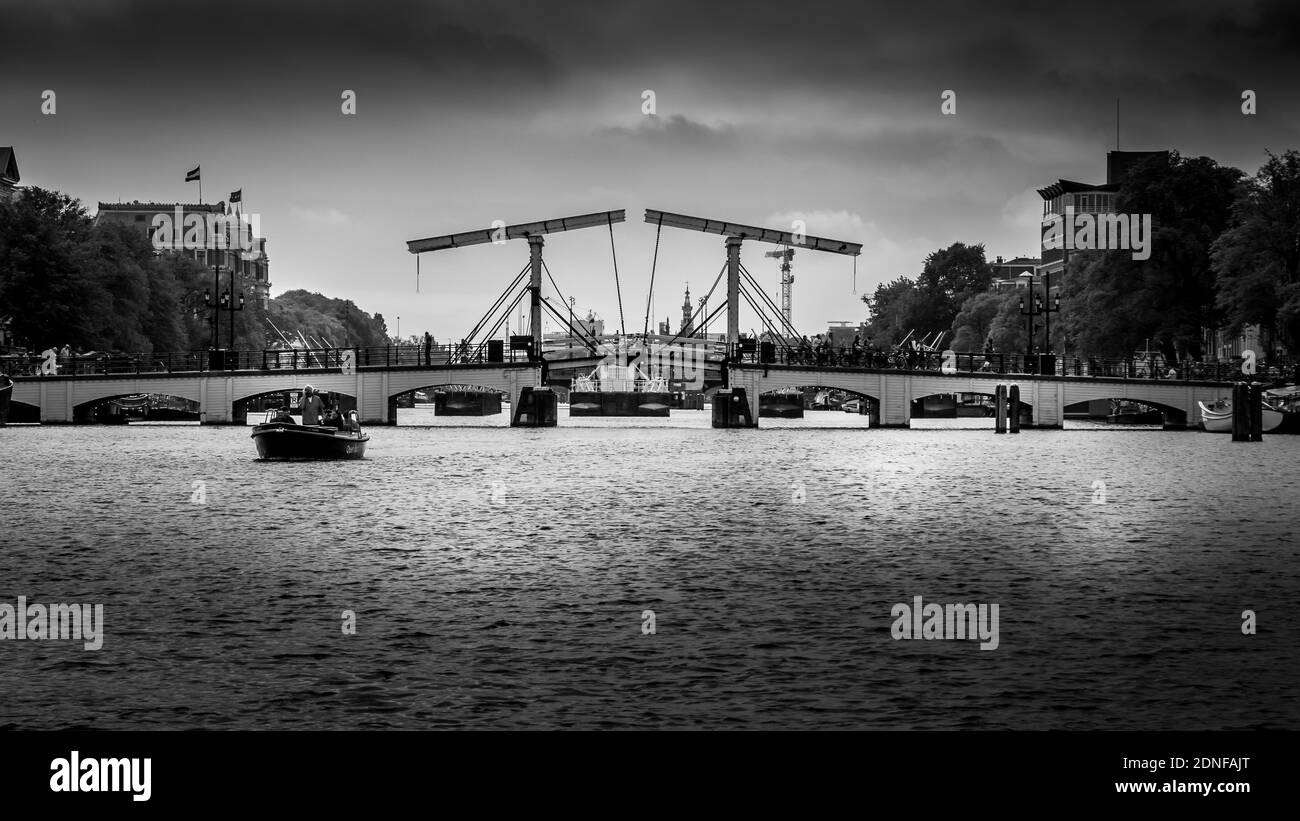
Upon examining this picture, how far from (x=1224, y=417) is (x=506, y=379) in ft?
127

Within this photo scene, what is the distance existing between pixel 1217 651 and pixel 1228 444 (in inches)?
2043

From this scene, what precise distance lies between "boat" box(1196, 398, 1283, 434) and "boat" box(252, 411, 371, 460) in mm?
45822

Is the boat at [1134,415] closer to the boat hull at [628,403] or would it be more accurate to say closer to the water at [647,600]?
the boat hull at [628,403]

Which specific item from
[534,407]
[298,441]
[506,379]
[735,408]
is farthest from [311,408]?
[735,408]

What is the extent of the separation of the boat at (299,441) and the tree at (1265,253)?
148 ft

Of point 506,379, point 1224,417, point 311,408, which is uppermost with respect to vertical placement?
point 506,379

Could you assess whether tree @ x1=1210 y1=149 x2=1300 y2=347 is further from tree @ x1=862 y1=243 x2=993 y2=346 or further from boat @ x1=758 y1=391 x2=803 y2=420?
tree @ x1=862 y1=243 x2=993 y2=346

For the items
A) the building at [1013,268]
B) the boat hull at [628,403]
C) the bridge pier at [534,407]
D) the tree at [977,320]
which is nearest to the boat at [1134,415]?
the tree at [977,320]

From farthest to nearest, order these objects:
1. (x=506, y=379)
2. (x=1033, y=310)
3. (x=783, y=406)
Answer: (x=783, y=406) → (x=1033, y=310) → (x=506, y=379)

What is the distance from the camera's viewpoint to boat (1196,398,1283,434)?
235ft

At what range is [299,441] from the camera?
47.2 metres

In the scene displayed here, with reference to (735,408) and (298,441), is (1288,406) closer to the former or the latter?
(735,408)

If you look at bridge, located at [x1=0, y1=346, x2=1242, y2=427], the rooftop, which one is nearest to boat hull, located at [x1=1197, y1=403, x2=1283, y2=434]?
bridge, located at [x1=0, y1=346, x2=1242, y2=427]
